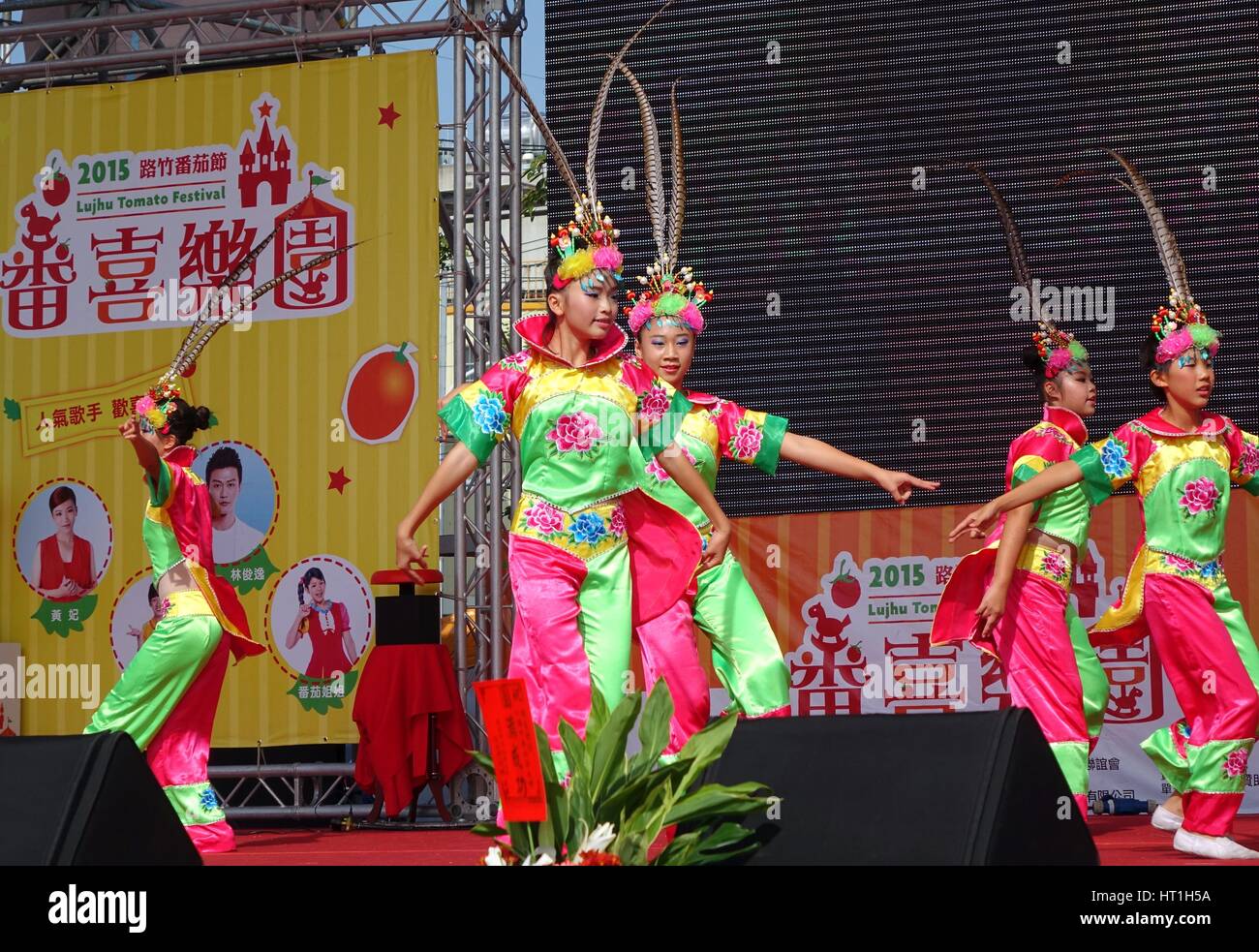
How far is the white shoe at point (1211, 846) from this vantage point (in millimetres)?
4355

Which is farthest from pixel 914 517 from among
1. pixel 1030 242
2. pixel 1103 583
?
pixel 1030 242

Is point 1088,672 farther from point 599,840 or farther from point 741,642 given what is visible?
point 599,840

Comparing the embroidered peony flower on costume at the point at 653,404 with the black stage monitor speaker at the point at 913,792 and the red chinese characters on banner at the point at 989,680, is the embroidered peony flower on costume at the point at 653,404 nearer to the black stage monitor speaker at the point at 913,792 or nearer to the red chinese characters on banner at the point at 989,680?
the black stage monitor speaker at the point at 913,792

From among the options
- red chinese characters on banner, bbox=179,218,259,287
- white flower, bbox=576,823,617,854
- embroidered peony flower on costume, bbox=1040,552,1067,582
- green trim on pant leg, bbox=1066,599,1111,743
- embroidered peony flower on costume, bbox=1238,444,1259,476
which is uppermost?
red chinese characters on banner, bbox=179,218,259,287

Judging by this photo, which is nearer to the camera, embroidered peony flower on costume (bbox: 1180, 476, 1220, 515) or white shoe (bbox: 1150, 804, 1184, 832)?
embroidered peony flower on costume (bbox: 1180, 476, 1220, 515)

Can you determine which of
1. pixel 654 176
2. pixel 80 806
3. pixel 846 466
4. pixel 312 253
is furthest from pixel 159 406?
pixel 80 806

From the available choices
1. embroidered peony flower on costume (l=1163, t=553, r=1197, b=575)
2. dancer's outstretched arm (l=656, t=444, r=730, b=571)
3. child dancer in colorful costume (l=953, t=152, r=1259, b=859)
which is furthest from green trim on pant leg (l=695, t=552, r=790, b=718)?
embroidered peony flower on costume (l=1163, t=553, r=1197, b=575)

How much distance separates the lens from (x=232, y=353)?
22.5 ft

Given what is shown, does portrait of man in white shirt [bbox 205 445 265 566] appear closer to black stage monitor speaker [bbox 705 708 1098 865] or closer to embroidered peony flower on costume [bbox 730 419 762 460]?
embroidered peony flower on costume [bbox 730 419 762 460]

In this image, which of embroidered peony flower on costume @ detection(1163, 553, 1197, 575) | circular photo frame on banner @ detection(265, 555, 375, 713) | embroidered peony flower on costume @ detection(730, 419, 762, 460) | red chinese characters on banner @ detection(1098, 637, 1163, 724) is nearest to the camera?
embroidered peony flower on costume @ detection(1163, 553, 1197, 575)

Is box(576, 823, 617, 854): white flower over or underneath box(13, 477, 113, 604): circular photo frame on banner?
underneath

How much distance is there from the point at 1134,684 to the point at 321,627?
3.12m

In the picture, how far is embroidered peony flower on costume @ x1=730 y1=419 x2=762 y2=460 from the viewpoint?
480 cm

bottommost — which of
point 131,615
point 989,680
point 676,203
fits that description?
point 989,680
